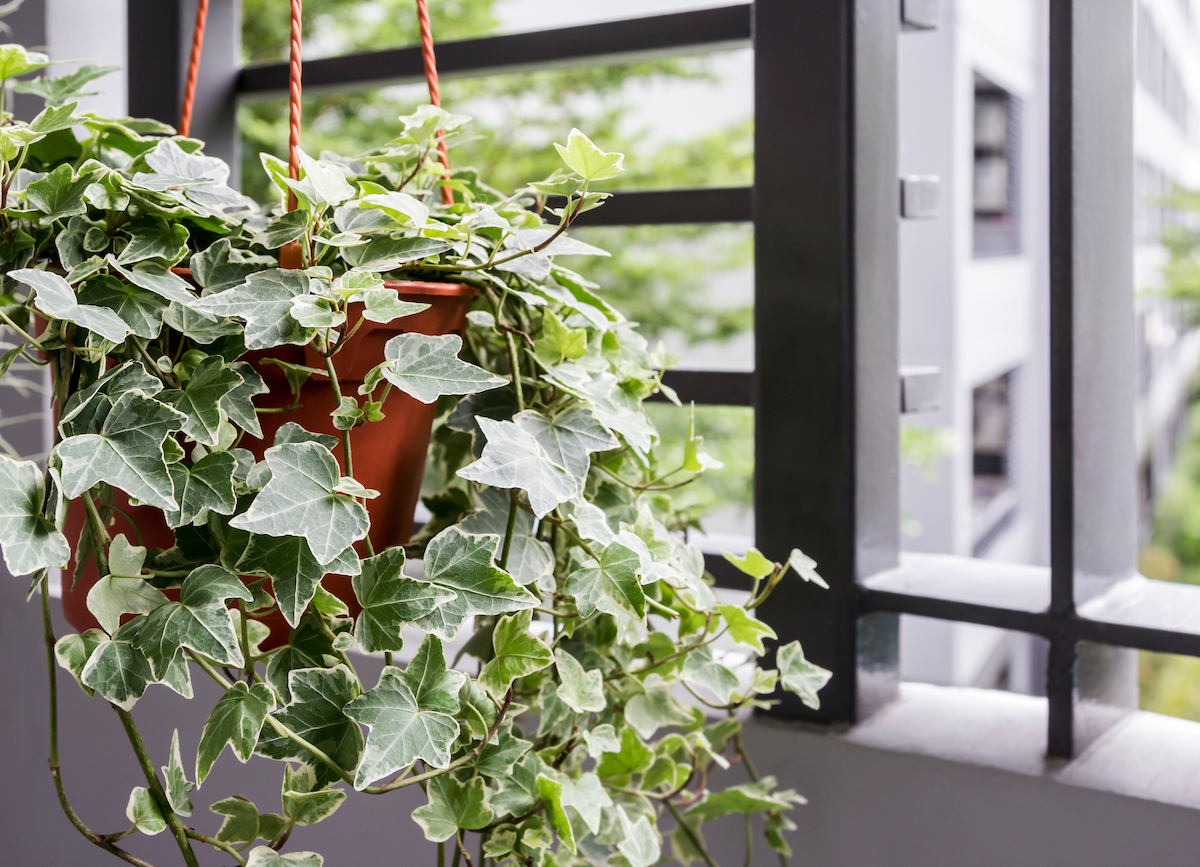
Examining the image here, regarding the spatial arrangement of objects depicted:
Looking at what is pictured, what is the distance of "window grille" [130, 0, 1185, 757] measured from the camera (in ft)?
2.11

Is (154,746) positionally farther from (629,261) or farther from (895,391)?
(629,261)

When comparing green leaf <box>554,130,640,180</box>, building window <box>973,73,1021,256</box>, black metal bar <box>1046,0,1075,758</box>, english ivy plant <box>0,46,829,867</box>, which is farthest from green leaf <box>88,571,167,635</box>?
building window <box>973,73,1021,256</box>

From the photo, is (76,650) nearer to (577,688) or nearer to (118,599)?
(118,599)

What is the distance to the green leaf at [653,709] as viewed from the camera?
537 mm

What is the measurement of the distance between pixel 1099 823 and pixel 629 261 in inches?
241

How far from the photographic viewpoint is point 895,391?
736 millimetres

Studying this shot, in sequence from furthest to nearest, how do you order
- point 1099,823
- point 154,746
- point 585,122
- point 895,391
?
point 585,122 < point 154,746 < point 895,391 < point 1099,823

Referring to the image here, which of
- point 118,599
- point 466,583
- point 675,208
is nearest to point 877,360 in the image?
point 675,208

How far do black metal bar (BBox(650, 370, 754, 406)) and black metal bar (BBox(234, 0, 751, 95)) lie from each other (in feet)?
0.89

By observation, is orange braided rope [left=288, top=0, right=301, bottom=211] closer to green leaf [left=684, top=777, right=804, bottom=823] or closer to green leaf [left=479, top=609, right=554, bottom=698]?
green leaf [left=479, top=609, right=554, bottom=698]

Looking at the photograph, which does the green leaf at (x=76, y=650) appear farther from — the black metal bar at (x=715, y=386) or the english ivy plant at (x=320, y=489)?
the black metal bar at (x=715, y=386)

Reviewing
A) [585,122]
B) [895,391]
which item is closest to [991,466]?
[585,122]

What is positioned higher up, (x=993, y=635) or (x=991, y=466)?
(x=991, y=466)

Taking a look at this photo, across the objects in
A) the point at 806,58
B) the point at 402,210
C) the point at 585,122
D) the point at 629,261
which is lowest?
the point at 402,210
